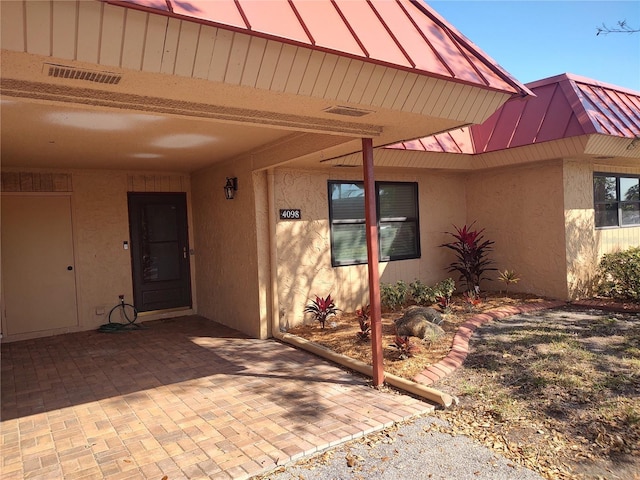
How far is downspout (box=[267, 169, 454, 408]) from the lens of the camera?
12.4 feet

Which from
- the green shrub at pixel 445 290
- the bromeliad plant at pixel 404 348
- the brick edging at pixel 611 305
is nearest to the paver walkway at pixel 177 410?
the bromeliad plant at pixel 404 348

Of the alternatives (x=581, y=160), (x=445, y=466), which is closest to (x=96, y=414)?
(x=445, y=466)

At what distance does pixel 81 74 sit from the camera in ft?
7.89

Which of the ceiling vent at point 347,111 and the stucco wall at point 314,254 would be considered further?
the stucco wall at point 314,254

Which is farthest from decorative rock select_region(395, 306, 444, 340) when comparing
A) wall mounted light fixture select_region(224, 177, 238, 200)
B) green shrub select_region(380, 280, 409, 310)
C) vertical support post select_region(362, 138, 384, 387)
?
wall mounted light fixture select_region(224, 177, 238, 200)

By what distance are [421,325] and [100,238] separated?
526cm

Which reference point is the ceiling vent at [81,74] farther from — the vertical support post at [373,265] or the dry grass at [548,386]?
the dry grass at [548,386]

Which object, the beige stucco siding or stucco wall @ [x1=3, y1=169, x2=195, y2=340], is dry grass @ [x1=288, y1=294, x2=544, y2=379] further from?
stucco wall @ [x1=3, y1=169, x2=195, y2=340]

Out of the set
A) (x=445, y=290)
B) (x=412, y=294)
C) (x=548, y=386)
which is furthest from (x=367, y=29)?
(x=445, y=290)

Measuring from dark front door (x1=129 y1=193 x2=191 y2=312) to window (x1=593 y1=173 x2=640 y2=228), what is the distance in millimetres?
7259

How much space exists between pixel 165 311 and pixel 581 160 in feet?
24.3

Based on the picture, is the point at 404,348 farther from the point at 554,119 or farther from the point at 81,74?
the point at 554,119

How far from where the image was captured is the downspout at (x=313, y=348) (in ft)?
12.4

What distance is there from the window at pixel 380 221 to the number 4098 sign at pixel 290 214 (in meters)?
0.63
